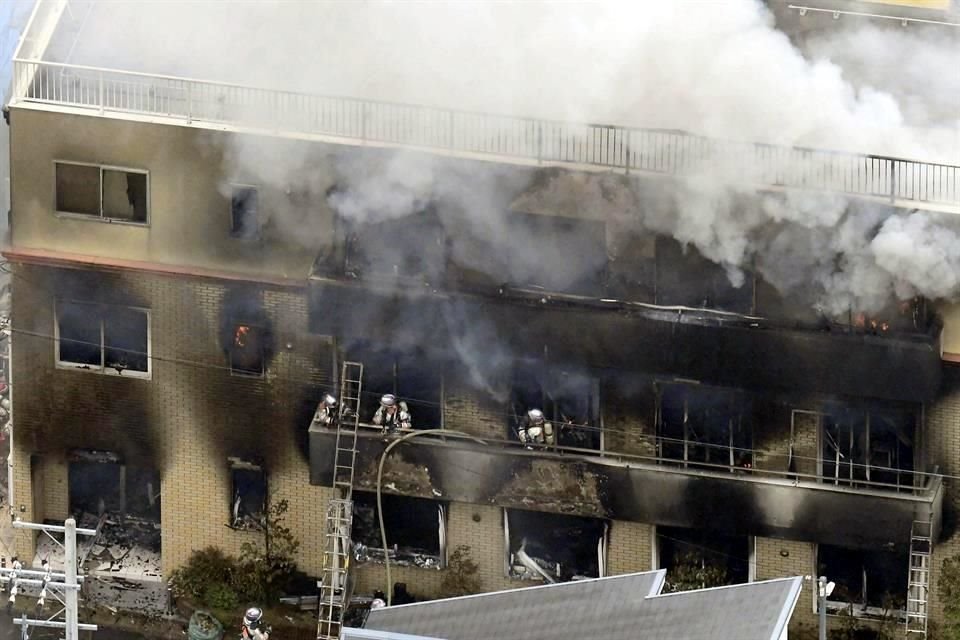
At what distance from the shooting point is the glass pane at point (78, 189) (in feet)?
95.3

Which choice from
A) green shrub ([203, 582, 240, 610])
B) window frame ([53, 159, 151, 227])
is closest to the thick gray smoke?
window frame ([53, 159, 151, 227])

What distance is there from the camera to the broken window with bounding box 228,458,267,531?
2986 centimetres

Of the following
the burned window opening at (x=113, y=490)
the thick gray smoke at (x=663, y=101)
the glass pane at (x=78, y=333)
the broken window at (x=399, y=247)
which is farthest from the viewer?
the burned window opening at (x=113, y=490)

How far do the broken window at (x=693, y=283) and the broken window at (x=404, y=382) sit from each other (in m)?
3.17

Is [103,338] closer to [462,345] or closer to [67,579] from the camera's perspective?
[67,579]

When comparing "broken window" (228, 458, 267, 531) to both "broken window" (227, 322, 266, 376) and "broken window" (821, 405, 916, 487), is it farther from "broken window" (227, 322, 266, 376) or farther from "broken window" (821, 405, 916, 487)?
"broken window" (821, 405, 916, 487)

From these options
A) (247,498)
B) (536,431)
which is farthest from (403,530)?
(536,431)

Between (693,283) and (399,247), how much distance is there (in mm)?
3705

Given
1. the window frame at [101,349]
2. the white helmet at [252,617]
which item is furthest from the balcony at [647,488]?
the window frame at [101,349]

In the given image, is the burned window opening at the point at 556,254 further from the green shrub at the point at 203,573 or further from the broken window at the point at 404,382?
the green shrub at the point at 203,573

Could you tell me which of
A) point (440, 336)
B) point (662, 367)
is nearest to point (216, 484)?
point (440, 336)

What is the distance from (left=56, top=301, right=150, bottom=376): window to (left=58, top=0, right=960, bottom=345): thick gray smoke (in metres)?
2.54

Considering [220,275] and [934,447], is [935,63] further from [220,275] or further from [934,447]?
[220,275]

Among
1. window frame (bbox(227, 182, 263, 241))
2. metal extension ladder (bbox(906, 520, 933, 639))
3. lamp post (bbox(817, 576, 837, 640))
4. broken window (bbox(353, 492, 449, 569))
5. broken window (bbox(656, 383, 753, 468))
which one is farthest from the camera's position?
broken window (bbox(353, 492, 449, 569))
